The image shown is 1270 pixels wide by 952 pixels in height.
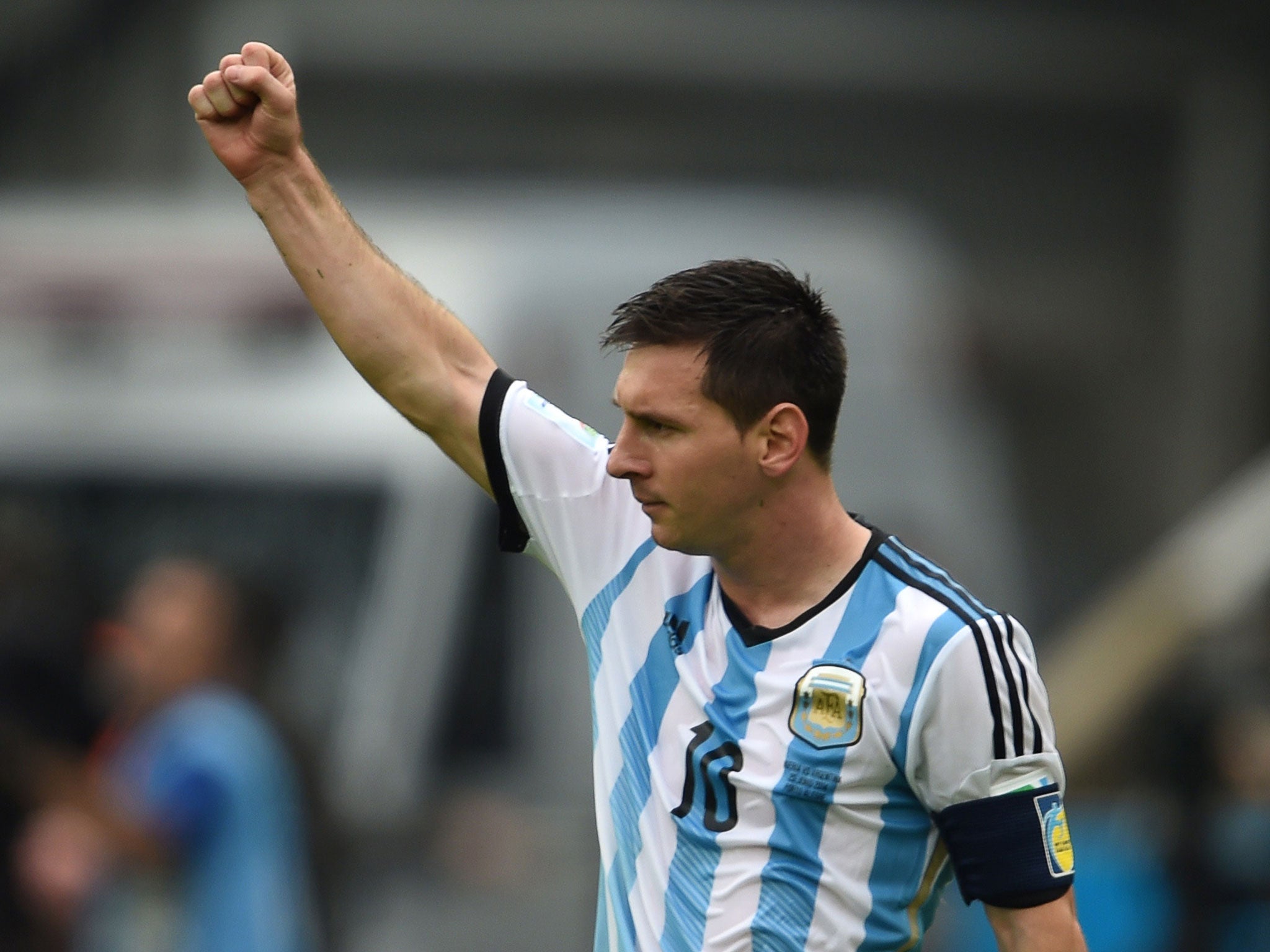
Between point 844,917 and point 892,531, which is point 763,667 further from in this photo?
point 892,531

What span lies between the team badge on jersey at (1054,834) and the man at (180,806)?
11.1 ft

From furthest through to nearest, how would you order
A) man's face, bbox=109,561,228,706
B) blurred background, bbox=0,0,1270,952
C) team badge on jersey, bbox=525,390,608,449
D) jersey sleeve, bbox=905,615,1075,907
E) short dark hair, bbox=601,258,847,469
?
blurred background, bbox=0,0,1270,952 < man's face, bbox=109,561,228,706 < team badge on jersey, bbox=525,390,608,449 < short dark hair, bbox=601,258,847,469 < jersey sleeve, bbox=905,615,1075,907

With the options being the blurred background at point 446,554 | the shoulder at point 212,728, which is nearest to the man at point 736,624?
the shoulder at point 212,728

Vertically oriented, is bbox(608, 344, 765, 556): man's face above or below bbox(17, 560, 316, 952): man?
above

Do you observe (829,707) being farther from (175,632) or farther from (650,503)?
(175,632)

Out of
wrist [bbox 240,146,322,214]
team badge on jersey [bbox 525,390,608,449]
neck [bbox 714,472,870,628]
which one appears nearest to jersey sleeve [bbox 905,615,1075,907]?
neck [bbox 714,472,870,628]

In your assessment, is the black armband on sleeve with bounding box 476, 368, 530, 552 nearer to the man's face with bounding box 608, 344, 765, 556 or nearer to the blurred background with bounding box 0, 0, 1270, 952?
the man's face with bounding box 608, 344, 765, 556

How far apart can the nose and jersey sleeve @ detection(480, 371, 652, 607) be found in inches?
9.4

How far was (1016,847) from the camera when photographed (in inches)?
109

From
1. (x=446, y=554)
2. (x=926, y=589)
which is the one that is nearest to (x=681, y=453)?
(x=926, y=589)

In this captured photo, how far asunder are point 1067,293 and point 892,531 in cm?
1061

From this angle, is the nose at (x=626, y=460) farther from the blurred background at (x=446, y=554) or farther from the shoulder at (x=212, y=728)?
the blurred background at (x=446, y=554)

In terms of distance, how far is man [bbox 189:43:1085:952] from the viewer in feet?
9.18

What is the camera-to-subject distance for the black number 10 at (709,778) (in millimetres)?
2943
